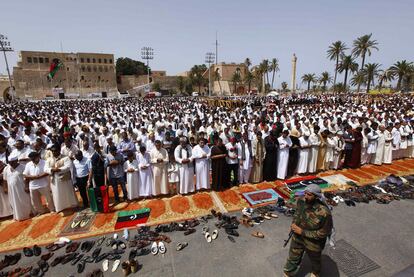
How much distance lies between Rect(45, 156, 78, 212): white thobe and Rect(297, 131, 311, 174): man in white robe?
21.2ft

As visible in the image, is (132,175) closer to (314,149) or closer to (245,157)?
(245,157)

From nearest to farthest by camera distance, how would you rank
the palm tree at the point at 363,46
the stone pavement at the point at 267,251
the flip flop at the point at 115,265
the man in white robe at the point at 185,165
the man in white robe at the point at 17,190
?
the stone pavement at the point at 267,251 → the flip flop at the point at 115,265 → the man in white robe at the point at 17,190 → the man in white robe at the point at 185,165 → the palm tree at the point at 363,46

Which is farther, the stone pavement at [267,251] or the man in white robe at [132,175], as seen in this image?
the man in white robe at [132,175]

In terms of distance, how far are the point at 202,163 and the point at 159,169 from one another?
1168 mm

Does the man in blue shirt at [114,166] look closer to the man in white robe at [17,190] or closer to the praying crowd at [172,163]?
the praying crowd at [172,163]

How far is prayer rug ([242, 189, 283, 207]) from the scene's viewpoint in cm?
554

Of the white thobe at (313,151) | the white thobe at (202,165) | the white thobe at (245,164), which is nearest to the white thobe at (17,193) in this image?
the white thobe at (202,165)

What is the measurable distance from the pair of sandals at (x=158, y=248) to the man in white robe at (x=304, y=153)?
16.3 ft

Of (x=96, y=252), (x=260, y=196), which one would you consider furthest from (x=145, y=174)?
(x=260, y=196)

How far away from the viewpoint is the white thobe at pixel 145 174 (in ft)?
18.8

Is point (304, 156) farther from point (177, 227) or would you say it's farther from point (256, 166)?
point (177, 227)

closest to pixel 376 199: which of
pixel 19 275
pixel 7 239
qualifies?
pixel 19 275

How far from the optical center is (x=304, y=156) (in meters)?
6.98

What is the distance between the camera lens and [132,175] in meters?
5.63
